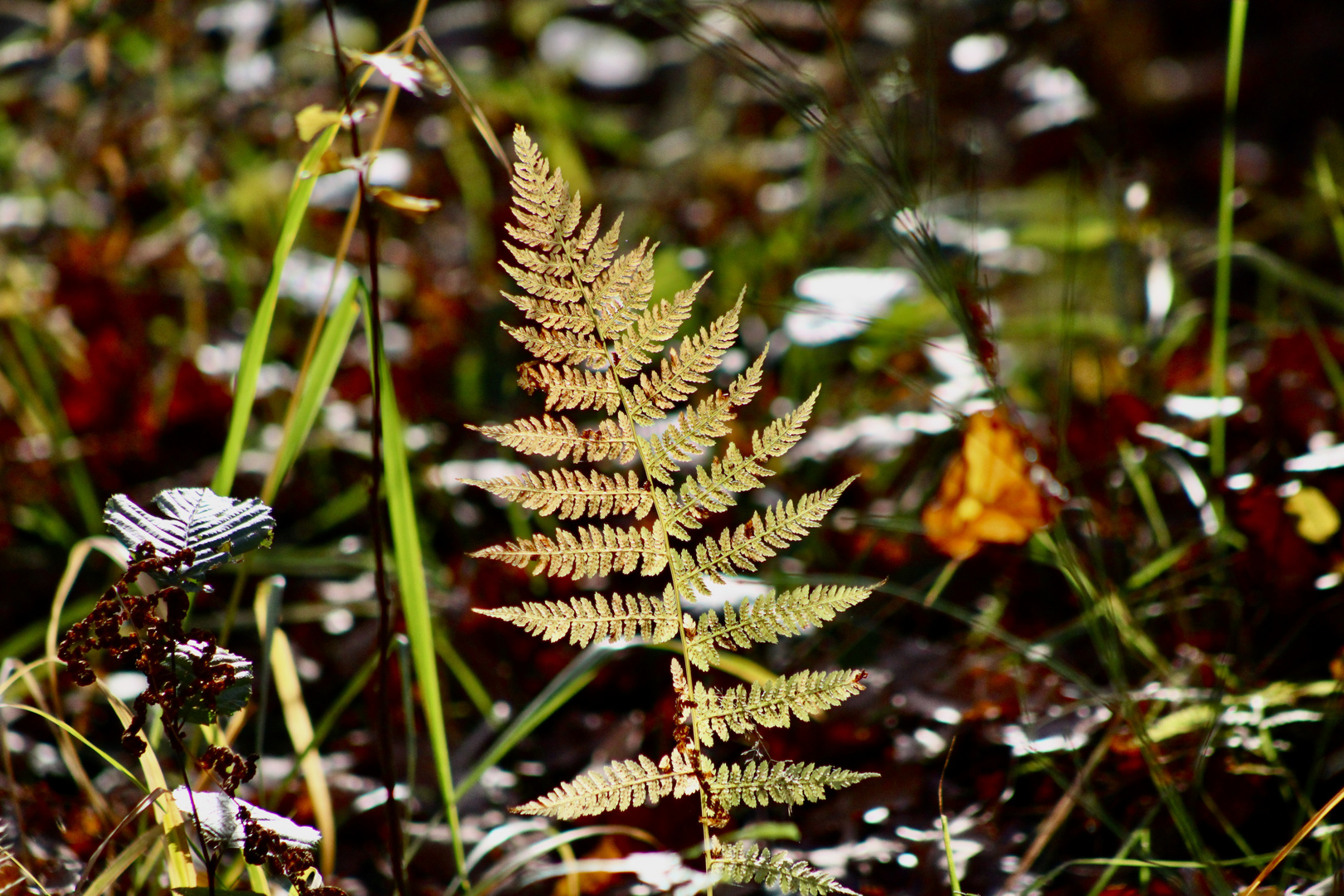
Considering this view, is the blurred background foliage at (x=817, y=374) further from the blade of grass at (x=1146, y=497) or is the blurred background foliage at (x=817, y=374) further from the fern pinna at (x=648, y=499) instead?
the fern pinna at (x=648, y=499)

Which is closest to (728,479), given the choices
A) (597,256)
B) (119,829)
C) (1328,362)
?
(597,256)

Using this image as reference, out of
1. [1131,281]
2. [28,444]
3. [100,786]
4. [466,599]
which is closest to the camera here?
[100,786]

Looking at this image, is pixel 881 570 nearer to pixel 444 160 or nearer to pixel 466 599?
pixel 466 599

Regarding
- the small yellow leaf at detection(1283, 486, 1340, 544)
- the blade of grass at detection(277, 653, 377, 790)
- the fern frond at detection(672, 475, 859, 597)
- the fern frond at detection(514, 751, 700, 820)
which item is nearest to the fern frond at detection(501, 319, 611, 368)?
the fern frond at detection(672, 475, 859, 597)

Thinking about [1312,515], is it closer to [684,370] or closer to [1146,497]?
[1146,497]

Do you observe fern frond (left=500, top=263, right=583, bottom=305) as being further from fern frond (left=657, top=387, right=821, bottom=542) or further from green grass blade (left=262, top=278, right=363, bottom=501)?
green grass blade (left=262, top=278, right=363, bottom=501)

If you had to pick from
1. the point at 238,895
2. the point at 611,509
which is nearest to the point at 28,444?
the point at 238,895

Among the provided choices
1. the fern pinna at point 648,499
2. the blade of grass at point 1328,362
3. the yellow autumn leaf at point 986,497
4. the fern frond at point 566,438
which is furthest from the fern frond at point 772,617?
the blade of grass at point 1328,362
